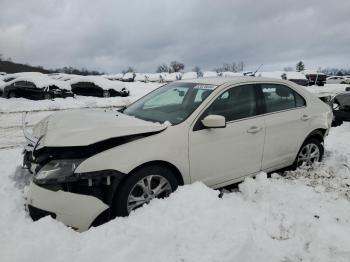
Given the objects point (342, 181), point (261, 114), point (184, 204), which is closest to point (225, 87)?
point (261, 114)

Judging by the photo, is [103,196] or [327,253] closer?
[327,253]

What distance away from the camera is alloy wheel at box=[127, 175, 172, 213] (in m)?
3.78

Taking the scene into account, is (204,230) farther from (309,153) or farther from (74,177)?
(309,153)

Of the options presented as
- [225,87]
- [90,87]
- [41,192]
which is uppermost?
[225,87]

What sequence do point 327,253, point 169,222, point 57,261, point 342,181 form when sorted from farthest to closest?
point 342,181, point 169,222, point 327,253, point 57,261

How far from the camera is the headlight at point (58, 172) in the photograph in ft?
11.5

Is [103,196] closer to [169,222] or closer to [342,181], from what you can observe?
[169,222]

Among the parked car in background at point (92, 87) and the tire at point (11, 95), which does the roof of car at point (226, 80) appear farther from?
the parked car in background at point (92, 87)

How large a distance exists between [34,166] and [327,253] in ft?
10.1

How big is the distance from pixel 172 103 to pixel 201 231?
208 cm

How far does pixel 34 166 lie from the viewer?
4.09 m

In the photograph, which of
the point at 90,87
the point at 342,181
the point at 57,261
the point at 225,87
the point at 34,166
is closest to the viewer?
the point at 57,261

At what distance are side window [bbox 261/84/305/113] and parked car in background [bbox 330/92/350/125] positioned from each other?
164 inches

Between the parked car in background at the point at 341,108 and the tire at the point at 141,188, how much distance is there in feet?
21.9
